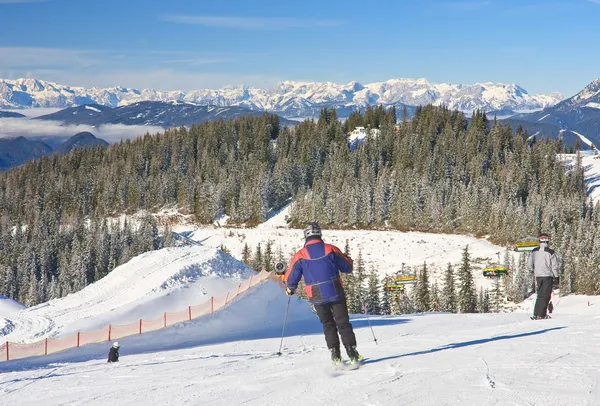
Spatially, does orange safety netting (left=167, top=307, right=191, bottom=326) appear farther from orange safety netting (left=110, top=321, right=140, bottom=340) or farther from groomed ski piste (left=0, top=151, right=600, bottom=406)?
orange safety netting (left=110, top=321, right=140, bottom=340)

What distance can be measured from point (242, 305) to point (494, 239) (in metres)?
85.3

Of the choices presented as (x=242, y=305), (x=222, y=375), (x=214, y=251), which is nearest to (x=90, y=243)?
(x=214, y=251)

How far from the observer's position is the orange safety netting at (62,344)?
1527 centimetres

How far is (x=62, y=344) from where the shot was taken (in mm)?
15844

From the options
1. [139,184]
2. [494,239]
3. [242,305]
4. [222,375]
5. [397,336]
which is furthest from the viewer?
[139,184]

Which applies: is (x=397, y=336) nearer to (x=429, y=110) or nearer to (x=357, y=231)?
(x=357, y=231)

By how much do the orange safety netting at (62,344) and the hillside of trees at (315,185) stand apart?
217ft

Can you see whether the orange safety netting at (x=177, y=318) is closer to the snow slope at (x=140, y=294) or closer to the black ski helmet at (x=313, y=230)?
the snow slope at (x=140, y=294)

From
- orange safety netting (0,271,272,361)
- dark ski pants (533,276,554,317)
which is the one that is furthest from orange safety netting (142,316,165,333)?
dark ski pants (533,276,554,317)

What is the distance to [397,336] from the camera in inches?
555

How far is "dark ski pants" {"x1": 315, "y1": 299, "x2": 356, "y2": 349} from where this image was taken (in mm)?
8922

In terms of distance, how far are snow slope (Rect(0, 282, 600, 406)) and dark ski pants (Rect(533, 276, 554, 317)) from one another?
573 millimetres

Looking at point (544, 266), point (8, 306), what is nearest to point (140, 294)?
point (544, 266)

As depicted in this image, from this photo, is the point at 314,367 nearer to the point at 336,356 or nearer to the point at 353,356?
the point at 336,356
